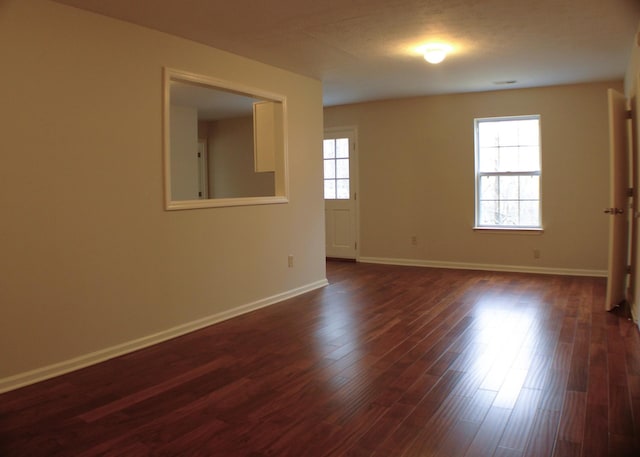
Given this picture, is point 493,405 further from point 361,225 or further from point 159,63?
point 361,225

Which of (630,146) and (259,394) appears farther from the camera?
(630,146)

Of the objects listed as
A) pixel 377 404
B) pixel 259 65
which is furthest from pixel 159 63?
pixel 377 404

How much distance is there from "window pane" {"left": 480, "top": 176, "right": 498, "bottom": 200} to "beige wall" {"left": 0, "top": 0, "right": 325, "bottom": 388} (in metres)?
3.81

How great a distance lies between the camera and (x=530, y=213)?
6.71 metres

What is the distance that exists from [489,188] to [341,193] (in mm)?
2172

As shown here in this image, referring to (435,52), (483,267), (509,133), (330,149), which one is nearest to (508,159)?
(509,133)

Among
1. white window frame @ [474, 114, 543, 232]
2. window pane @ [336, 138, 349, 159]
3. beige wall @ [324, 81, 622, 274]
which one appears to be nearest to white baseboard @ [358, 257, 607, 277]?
beige wall @ [324, 81, 622, 274]

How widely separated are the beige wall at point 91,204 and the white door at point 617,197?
3270 mm

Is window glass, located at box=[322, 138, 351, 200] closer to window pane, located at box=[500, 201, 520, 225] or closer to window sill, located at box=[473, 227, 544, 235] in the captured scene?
window sill, located at box=[473, 227, 544, 235]

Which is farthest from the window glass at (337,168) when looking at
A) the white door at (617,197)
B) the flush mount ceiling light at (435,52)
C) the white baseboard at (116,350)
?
the white door at (617,197)

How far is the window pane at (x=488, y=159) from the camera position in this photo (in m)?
6.89

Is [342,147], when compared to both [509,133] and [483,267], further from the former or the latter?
[483,267]

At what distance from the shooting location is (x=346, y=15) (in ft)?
11.8

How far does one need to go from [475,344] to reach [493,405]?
1.03 meters
